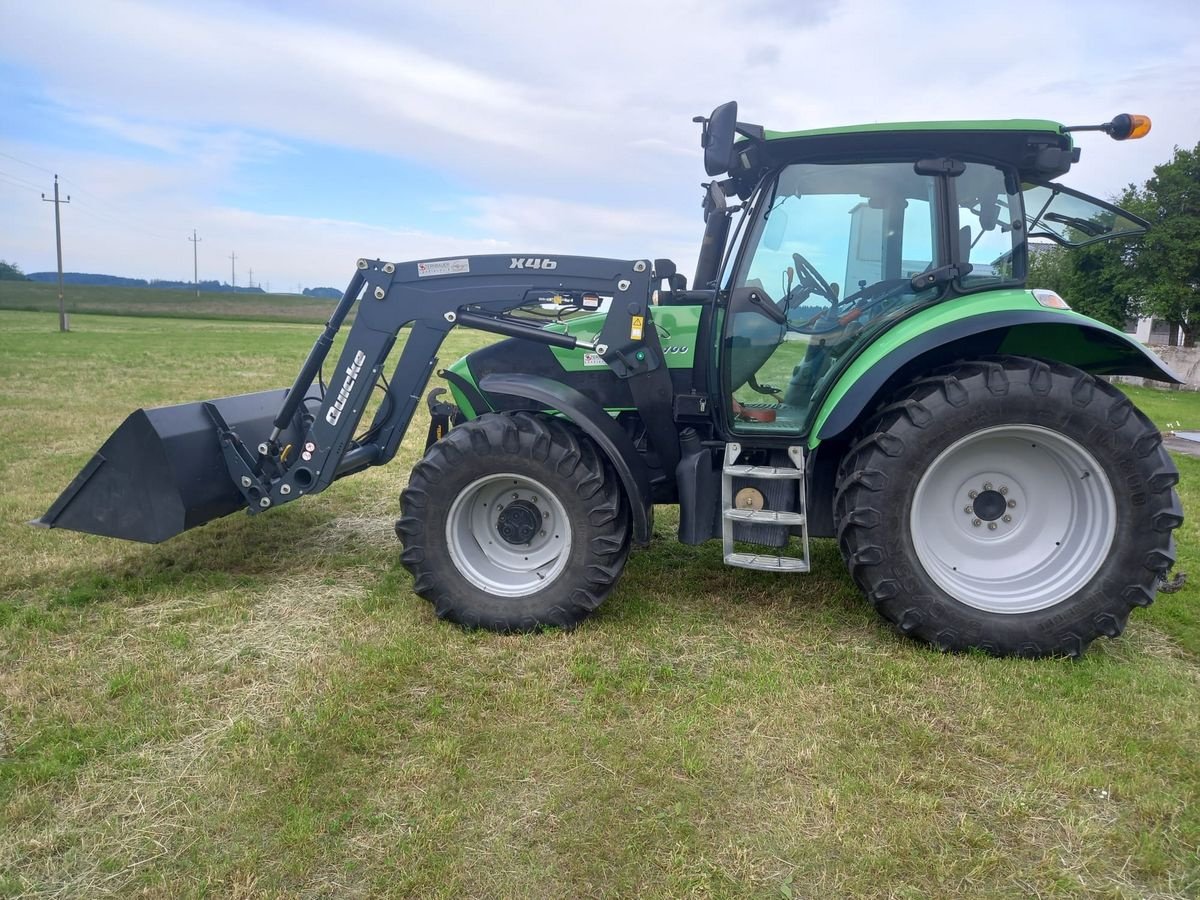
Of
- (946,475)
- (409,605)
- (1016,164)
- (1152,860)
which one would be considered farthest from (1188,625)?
(409,605)

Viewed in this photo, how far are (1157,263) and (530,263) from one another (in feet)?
81.8

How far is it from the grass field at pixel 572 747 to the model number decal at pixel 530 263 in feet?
6.15

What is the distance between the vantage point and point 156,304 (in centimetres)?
5691

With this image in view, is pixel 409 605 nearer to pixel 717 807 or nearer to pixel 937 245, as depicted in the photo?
pixel 717 807

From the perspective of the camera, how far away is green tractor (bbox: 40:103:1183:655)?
11.9 ft

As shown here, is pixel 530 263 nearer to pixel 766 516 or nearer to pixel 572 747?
pixel 766 516

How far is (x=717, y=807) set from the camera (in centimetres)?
267

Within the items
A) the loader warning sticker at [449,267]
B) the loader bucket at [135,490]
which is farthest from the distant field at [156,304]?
the loader warning sticker at [449,267]

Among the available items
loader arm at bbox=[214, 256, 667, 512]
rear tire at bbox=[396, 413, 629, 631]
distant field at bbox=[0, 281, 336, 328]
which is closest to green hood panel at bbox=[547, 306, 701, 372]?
loader arm at bbox=[214, 256, 667, 512]

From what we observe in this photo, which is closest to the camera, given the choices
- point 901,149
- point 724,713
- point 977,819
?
point 977,819

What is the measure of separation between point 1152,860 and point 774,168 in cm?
320

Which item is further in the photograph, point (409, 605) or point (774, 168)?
point (409, 605)

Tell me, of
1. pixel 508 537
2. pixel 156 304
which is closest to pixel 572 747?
pixel 508 537

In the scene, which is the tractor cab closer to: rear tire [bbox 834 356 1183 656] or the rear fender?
rear tire [bbox 834 356 1183 656]
